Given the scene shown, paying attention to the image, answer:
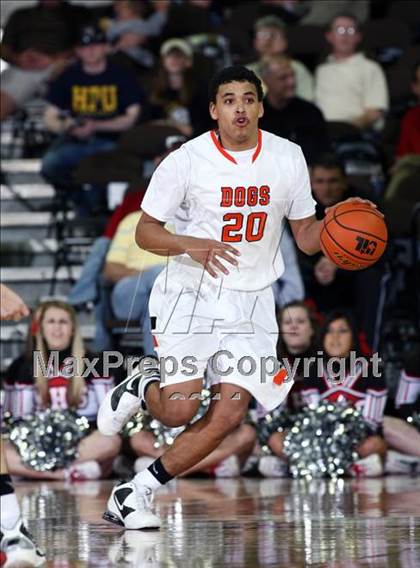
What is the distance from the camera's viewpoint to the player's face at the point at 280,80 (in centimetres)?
1298

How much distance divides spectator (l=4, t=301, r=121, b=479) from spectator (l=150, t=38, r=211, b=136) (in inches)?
140

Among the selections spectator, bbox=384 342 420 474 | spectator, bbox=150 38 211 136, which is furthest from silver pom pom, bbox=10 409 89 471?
spectator, bbox=150 38 211 136

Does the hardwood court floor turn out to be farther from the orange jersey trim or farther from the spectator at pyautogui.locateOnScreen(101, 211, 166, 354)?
the orange jersey trim

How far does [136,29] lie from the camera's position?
15.4 m

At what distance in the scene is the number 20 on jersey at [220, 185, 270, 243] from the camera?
23.7ft

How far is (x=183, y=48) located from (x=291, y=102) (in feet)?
5.57

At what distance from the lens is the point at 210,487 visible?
983 cm

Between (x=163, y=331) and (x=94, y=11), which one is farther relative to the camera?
(x=94, y=11)

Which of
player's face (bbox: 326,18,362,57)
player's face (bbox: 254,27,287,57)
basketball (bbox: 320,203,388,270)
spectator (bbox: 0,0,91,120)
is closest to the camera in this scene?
basketball (bbox: 320,203,388,270)

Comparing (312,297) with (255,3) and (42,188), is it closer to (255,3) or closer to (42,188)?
(42,188)

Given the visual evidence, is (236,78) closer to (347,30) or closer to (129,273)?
(129,273)

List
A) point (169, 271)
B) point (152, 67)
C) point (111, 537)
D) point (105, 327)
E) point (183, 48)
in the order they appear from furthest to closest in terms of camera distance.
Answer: point (152, 67)
point (183, 48)
point (105, 327)
point (169, 271)
point (111, 537)

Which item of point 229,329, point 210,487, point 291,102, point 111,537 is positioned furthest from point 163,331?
point 291,102

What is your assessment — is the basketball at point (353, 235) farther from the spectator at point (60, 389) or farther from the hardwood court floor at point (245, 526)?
the spectator at point (60, 389)
